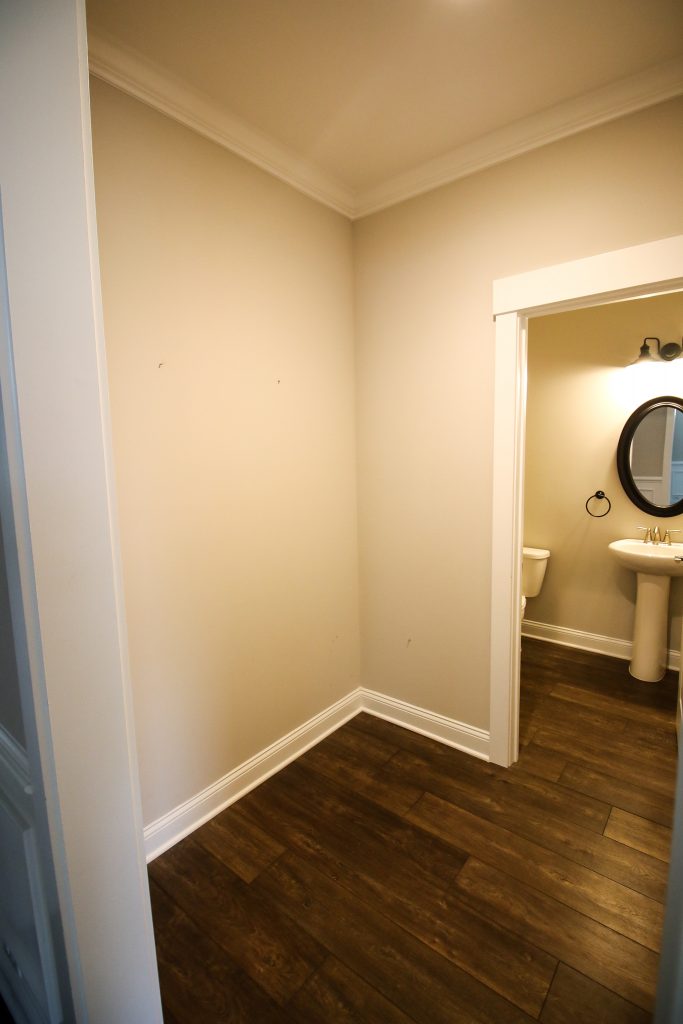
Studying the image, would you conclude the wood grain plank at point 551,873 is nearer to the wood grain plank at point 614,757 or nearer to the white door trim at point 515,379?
the white door trim at point 515,379

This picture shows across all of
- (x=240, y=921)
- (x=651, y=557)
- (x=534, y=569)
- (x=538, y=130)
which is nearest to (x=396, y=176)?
(x=538, y=130)

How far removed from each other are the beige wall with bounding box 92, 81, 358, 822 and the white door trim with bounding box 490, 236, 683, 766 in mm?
820

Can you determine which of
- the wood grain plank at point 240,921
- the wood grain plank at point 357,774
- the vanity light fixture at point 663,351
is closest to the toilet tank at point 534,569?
the vanity light fixture at point 663,351

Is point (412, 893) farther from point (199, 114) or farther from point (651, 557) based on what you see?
point (199, 114)

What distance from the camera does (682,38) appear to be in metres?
1.45

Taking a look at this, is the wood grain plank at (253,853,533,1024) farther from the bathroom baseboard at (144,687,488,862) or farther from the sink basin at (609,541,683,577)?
the sink basin at (609,541,683,577)

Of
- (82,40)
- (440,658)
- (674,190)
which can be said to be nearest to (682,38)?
(674,190)

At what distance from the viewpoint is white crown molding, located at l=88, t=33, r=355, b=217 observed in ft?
4.76

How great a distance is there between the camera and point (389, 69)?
1.56 metres

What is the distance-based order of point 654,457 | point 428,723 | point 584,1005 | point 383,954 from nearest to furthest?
point 584,1005, point 383,954, point 428,723, point 654,457

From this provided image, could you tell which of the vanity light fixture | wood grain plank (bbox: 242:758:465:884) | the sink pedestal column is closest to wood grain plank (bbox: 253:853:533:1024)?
wood grain plank (bbox: 242:758:465:884)

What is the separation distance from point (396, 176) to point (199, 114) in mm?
912

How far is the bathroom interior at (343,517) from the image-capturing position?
4.94ft

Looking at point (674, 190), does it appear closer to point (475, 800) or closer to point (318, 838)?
point (475, 800)
